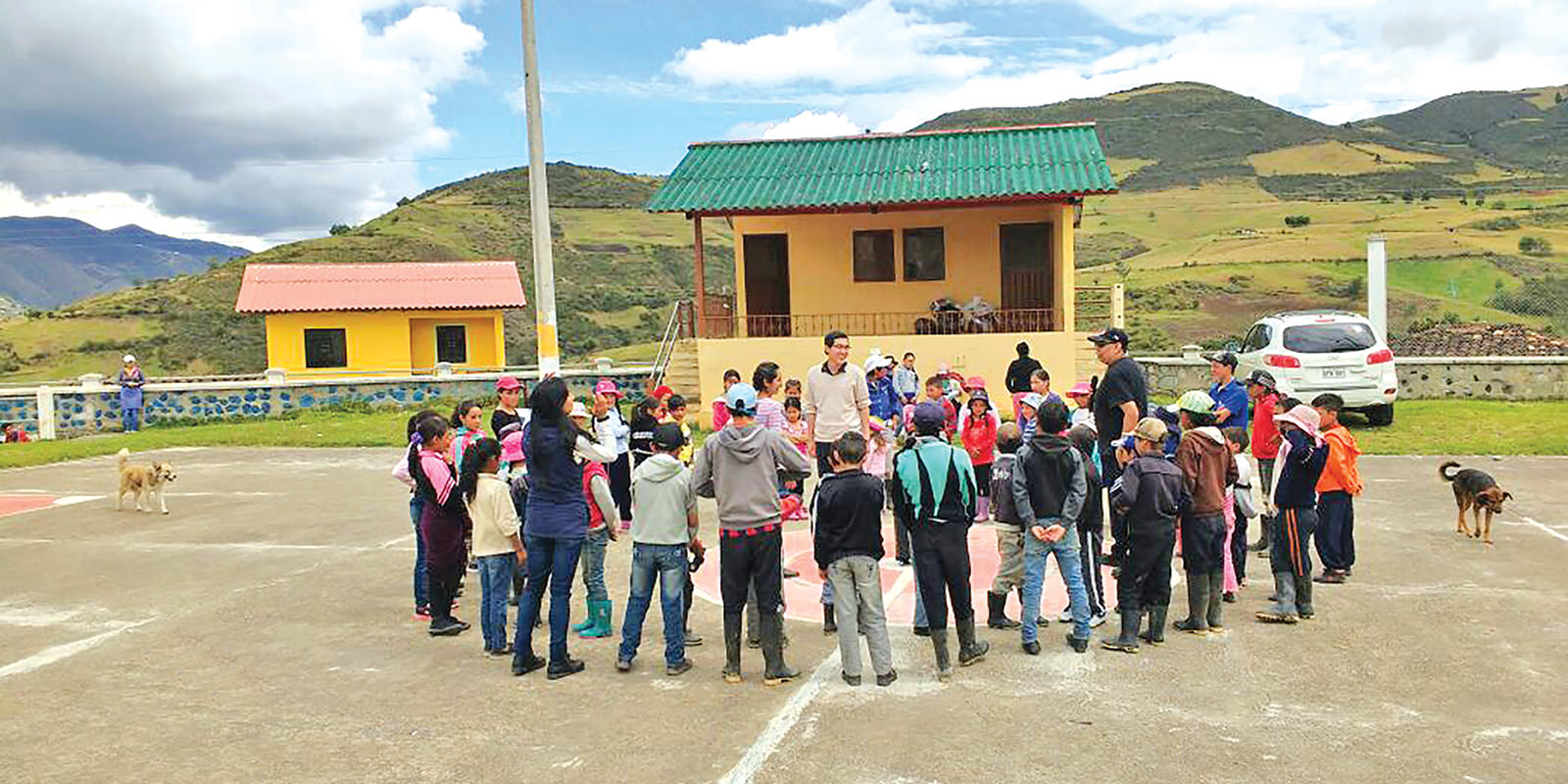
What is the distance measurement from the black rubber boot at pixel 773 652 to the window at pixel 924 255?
54.5 ft

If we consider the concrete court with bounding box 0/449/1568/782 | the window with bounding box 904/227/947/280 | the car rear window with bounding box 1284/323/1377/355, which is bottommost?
the concrete court with bounding box 0/449/1568/782

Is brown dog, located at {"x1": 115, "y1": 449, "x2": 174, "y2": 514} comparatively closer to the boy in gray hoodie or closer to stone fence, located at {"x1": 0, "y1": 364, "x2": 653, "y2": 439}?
the boy in gray hoodie

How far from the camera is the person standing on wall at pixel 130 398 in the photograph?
2352 cm

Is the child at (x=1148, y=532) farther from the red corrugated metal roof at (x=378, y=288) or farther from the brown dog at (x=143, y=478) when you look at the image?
the red corrugated metal roof at (x=378, y=288)

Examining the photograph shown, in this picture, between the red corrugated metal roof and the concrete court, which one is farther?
the red corrugated metal roof

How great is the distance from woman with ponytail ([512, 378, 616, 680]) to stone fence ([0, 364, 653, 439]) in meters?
18.2

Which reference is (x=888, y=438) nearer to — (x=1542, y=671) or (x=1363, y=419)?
(x=1542, y=671)

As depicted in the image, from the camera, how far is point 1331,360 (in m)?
15.9

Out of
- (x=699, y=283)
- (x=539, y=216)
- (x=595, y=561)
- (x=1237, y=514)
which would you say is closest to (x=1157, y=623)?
(x=1237, y=514)

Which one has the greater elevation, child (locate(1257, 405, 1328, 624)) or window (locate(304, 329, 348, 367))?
window (locate(304, 329, 348, 367))

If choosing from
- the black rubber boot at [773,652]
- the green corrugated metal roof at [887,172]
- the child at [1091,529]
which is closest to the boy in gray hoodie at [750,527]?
the black rubber boot at [773,652]

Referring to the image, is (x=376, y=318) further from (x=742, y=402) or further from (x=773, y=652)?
(x=773, y=652)

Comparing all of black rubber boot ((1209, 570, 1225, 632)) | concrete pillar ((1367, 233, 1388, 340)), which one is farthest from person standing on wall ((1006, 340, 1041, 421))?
concrete pillar ((1367, 233, 1388, 340))

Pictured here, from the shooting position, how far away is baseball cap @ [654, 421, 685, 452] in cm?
655
